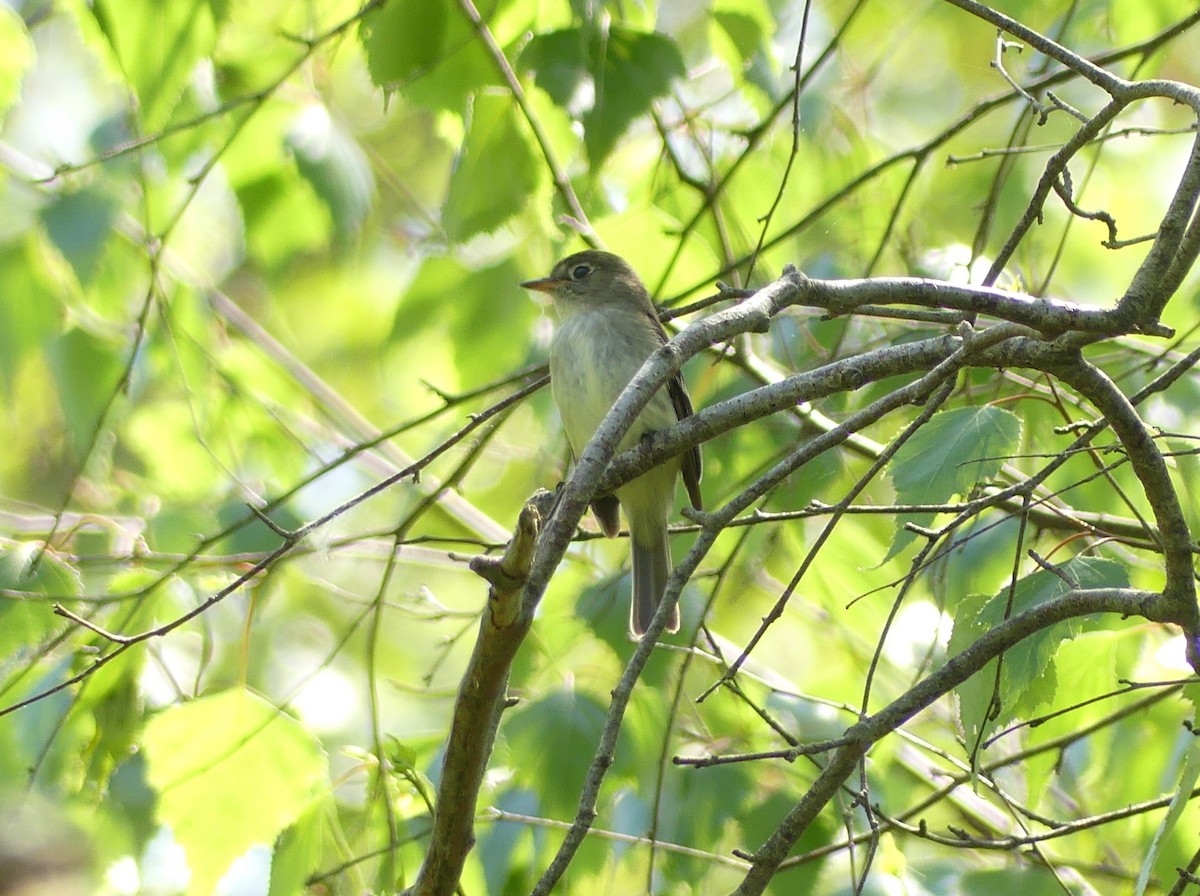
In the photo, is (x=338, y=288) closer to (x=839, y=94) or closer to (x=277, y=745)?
(x=839, y=94)

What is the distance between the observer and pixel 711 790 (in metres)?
3.69

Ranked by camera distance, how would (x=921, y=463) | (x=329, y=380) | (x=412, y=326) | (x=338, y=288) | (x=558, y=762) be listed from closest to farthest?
1. (x=921, y=463)
2. (x=558, y=762)
3. (x=412, y=326)
4. (x=338, y=288)
5. (x=329, y=380)

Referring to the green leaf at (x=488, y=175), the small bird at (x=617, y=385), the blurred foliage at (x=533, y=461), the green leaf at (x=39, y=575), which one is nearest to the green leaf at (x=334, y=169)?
the blurred foliage at (x=533, y=461)

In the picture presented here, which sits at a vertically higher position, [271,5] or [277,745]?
[271,5]

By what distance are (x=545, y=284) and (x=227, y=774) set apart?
2.31m

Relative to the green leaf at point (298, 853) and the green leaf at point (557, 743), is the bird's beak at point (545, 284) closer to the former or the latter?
the green leaf at point (557, 743)

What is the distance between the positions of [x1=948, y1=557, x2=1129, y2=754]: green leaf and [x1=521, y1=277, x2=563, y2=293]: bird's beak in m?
2.21

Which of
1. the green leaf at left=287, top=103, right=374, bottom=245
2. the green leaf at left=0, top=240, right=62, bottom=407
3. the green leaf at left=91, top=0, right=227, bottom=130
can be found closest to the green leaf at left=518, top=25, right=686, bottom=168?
the green leaf at left=91, top=0, right=227, bottom=130

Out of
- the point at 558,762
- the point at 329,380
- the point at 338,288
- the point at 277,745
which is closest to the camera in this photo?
the point at 277,745

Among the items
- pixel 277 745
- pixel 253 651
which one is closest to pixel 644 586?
pixel 277 745

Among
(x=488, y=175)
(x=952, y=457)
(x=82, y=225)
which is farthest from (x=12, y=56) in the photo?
(x=952, y=457)

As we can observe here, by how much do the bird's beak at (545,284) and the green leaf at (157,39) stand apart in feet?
5.24

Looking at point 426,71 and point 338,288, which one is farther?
point 338,288

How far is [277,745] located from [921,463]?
1.59 metres
